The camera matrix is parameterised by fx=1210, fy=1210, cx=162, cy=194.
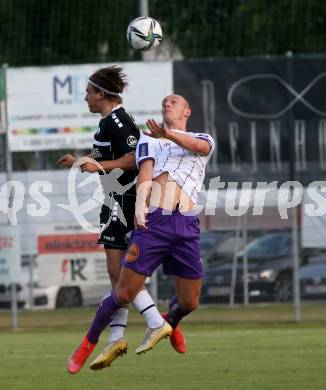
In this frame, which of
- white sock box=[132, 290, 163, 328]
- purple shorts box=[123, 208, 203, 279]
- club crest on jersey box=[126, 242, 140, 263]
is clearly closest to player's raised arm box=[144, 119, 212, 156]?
purple shorts box=[123, 208, 203, 279]

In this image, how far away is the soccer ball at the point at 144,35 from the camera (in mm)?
10234

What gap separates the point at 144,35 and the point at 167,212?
6.57 ft

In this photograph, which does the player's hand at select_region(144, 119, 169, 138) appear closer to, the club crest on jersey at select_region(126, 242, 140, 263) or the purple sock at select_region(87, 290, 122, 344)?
the club crest on jersey at select_region(126, 242, 140, 263)

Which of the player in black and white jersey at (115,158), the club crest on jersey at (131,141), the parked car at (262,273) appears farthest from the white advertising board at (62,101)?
the club crest on jersey at (131,141)

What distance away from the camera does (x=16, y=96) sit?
16.7 m

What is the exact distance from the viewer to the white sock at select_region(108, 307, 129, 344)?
30.5 ft

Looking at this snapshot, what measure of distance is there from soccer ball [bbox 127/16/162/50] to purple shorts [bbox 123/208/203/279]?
1.94 metres

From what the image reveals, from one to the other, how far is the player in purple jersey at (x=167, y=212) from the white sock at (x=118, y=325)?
0.35 meters

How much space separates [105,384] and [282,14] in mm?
11390

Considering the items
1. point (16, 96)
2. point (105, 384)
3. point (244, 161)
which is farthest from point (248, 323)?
point (105, 384)

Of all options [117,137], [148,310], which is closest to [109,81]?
[117,137]

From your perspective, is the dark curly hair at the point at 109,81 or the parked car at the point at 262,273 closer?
the dark curly hair at the point at 109,81

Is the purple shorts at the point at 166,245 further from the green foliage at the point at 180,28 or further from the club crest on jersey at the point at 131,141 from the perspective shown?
the green foliage at the point at 180,28

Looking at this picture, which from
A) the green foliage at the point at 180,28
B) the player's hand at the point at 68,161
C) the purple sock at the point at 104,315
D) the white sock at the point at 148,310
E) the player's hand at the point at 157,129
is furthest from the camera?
the green foliage at the point at 180,28
